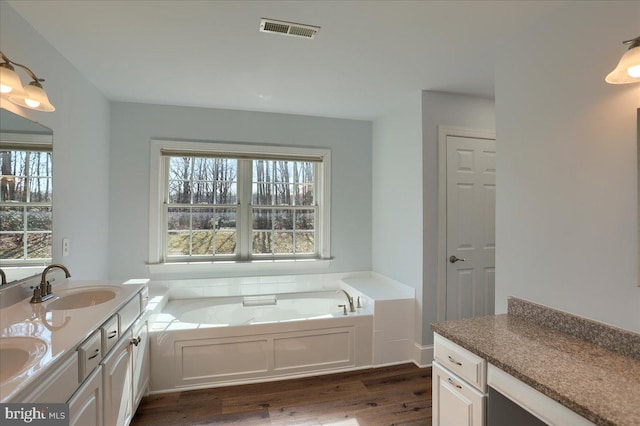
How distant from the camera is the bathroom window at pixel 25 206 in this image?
157cm

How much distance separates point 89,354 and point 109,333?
0.75 feet

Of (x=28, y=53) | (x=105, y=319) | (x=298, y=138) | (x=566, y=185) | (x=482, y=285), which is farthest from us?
(x=298, y=138)

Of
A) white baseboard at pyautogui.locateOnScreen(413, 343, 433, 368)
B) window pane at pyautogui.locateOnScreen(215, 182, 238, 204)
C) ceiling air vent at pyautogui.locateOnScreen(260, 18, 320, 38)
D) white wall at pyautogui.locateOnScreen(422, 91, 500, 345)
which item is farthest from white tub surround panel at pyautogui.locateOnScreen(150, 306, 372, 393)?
ceiling air vent at pyautogui.locateOnScreen(260, 18, 320, 38)

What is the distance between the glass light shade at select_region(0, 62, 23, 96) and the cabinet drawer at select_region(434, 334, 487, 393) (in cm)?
244

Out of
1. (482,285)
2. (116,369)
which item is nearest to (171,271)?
(116,369)

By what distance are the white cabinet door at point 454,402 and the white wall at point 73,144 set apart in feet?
8.11

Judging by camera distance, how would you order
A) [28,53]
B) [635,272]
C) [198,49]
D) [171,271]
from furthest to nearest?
[171,271] → [198,49] → [28,53] → [635,272]

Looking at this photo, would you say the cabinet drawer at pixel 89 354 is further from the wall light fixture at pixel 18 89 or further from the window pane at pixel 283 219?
the window pane at pixel 283 219

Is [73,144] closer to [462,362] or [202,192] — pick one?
[202,192]

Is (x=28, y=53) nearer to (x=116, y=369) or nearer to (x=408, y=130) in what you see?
(x=116, y=369)

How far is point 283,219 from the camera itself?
11.8 ft

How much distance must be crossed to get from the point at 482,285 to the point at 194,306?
2790 mm

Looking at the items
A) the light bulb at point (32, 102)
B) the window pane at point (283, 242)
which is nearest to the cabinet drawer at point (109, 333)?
the light bulb at point (32, 102)

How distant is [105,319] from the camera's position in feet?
4.64
